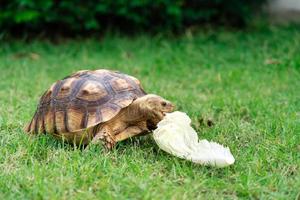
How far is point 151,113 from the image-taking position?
354 cm

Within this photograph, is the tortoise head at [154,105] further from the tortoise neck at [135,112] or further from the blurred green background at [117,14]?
the blurred green background at [117,14]

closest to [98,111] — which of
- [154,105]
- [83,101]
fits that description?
[83,101]

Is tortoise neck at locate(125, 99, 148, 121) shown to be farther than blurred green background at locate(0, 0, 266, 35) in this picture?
No

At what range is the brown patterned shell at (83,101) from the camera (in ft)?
11.4

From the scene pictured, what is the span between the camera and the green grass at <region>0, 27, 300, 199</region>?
110 inches

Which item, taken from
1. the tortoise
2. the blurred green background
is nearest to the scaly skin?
the tortoise

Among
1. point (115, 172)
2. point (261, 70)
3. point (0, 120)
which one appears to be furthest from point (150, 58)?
point (115, 172)

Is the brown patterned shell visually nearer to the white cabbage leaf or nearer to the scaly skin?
the scaly skin

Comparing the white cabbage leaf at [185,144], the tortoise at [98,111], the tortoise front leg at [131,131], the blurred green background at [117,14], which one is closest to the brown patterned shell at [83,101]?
the tortoise at [98,111]

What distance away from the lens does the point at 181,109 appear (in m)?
4.59

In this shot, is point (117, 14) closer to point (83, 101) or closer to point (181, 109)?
point (181, 109)

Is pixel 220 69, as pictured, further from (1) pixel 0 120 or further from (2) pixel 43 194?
(2) pixel 43 194

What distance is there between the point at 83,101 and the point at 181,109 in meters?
1.26

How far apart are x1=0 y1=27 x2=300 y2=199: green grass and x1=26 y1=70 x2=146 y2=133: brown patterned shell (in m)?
0.14
